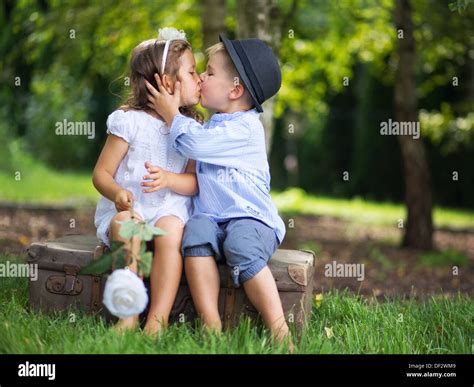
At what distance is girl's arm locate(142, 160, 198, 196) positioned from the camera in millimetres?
3271

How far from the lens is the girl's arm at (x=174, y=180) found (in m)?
3.27

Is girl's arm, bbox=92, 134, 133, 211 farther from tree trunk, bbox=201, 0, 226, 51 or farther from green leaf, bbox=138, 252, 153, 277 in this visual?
tree trunk, bbox=201, 0, 226, 51

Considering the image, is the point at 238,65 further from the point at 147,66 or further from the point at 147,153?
the point at 147,153

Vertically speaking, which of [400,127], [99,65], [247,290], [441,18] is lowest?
[247,290]

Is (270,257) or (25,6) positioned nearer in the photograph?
(270,257)

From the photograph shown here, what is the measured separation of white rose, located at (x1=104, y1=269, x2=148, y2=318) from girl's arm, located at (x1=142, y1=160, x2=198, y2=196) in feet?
2.08

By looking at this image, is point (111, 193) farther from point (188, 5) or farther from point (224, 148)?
point (188, 5)

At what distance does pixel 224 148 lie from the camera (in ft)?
11.1

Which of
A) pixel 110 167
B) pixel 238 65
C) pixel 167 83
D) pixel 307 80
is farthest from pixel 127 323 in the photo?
pixel 307 80

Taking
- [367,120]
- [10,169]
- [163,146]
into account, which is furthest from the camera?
[10,169]

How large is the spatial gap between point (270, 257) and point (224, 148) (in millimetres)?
562

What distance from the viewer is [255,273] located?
3229 mm

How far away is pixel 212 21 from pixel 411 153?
9.02 ft

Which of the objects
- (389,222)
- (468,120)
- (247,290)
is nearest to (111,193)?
(247,290)
